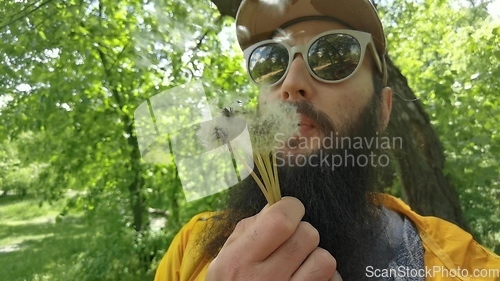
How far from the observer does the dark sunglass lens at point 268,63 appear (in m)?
0.71

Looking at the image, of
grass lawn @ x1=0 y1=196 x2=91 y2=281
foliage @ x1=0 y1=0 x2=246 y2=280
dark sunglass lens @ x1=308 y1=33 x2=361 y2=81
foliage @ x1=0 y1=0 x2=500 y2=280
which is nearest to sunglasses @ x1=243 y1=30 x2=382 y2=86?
dark sunglass lens @ x1=308 y1=33 x2=361 y2=81

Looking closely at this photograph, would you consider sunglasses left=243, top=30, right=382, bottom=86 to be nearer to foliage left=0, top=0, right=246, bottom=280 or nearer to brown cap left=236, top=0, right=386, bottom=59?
brown cap left=236, top=0, right=386, bottom=59

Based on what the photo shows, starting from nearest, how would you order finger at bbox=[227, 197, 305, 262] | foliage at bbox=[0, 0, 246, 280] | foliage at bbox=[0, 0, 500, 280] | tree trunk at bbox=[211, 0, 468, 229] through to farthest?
finger at bbox=[227, 197, 305, 262], tree trunk at bbox=[211, 0, 468, 229], foliage at bbox=[0, 0, 500, 280], foliage at bbox=[0, 0, 246, 280]

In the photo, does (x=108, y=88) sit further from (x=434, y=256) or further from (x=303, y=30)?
(x=434, y=256)

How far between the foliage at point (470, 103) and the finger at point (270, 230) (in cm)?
106

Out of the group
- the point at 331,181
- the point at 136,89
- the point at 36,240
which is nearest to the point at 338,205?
the point at 331,181

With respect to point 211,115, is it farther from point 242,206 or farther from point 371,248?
point 371,248

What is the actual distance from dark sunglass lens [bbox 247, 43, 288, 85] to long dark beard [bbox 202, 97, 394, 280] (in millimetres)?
92

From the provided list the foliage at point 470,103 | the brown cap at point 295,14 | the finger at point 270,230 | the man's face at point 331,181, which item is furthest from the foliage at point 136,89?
the finger at point 270,230

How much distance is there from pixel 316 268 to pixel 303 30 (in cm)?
44

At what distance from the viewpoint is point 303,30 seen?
0.74 m

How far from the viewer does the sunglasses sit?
0.70m

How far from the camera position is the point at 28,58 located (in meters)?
1.81

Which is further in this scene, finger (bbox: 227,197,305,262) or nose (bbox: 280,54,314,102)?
nose (bbox: 280,54,314,102)
